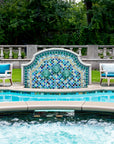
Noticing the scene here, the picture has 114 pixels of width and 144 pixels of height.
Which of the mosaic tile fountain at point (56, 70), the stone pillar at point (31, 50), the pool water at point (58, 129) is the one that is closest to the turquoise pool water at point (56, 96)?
the mosaic tile fountain at point (56, 70)

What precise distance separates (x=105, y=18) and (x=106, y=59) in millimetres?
11478

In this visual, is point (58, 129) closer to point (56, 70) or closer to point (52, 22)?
point (56, 70)

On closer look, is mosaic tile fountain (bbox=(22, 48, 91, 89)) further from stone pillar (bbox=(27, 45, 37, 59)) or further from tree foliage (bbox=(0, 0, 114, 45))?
tree foliage (bbox=(0, 0, 114, 45))

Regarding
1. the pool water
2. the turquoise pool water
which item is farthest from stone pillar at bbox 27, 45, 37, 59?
the pool water

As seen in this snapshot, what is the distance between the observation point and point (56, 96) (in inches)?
361

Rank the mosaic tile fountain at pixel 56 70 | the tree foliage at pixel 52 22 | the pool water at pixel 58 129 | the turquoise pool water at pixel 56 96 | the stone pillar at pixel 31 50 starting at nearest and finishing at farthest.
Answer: the pool water at pixel 58 129, the turquoise pool water at pixel 56 96, the mosaic tile fountain at pixel 56 70, the stone pillar at pixel 31 50, the tree foliage at pixel 52 22

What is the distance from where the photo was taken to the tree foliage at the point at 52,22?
87.6 feet

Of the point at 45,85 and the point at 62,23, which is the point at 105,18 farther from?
the point at 45,85

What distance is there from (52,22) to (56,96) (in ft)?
68.9

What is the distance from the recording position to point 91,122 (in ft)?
18.5

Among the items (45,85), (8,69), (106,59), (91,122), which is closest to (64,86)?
(45,85)

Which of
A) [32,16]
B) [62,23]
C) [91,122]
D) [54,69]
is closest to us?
[91,122]

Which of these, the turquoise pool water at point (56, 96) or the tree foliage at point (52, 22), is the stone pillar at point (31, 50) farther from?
the tree foliage at point (52, 22)

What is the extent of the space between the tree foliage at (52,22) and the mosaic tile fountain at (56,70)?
16319 millimetres
